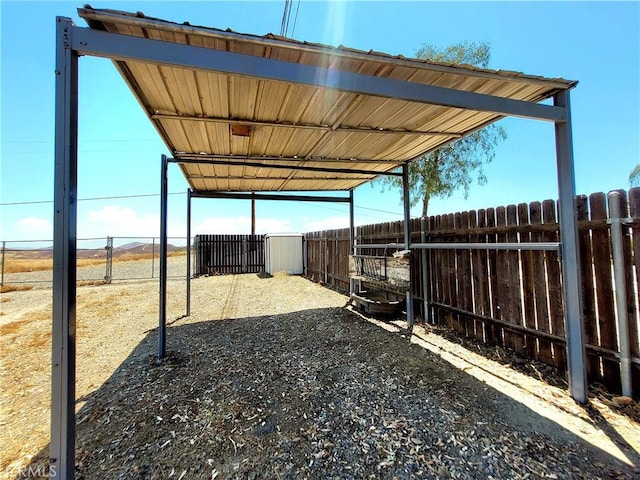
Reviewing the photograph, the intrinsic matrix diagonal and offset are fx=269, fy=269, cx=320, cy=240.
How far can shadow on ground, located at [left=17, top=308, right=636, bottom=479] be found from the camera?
1.53 m

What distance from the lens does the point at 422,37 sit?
7.28m

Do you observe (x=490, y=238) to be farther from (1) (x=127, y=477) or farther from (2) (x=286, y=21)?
(2) (x=286, y=21)

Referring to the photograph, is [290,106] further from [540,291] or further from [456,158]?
[456,158]

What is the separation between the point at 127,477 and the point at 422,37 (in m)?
9.71

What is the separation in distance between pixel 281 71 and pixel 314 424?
2417 millimetres

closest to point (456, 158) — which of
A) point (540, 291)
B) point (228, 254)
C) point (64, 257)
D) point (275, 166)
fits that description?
point (275, 166)

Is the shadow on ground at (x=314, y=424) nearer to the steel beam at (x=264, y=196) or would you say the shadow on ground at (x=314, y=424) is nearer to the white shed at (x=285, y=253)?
the steel beam at (x=264, y=196)

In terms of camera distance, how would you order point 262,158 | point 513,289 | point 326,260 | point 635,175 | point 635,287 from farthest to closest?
point 635,175, point 326,260, point 262,158, point 513,289, point 635,287

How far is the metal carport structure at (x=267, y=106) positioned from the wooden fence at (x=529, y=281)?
26 centimetres

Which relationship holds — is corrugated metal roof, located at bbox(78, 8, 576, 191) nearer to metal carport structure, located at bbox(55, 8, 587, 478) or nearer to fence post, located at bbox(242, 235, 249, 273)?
metal carport structure, located at bbox(55, 8, 587, 478)

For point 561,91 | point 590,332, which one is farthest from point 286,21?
point 590,332

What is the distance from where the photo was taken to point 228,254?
12.0m

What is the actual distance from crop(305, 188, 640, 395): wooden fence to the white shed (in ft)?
22.8

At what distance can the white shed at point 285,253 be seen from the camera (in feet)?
36.1
